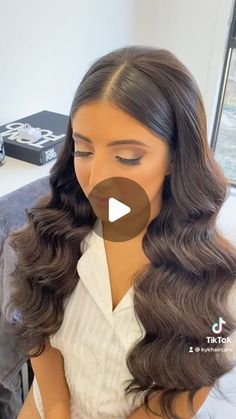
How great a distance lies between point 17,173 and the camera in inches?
40.4

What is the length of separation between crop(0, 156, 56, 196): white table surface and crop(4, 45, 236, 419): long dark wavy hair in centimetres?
26

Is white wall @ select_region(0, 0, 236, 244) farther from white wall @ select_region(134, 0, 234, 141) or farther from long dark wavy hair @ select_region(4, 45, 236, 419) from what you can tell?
long dark wavy hair @ select_region(4, 45, 236, 419)

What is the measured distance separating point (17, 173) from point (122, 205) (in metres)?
0.54

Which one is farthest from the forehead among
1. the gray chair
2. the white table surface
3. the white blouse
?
the white table surface

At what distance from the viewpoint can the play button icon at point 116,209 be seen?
0.56 meters

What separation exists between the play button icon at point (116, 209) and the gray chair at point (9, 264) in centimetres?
30

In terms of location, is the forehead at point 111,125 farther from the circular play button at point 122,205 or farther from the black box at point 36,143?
the black box at point 36,143

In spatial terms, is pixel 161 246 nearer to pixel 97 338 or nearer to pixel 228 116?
pixel 97 338

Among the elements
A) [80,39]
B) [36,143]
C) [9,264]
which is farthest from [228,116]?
[9,264]

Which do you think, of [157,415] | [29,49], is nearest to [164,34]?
[29,49]

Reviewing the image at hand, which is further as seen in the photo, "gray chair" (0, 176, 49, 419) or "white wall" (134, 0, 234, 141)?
"white wall" (134, 0, 234, 141)

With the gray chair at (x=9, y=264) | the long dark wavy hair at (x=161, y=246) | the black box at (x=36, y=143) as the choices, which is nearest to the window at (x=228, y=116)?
the black box at (x=36, y=143)

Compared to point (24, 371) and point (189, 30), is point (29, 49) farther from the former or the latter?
point (24, 371)

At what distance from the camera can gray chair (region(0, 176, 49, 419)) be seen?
0.81 m
